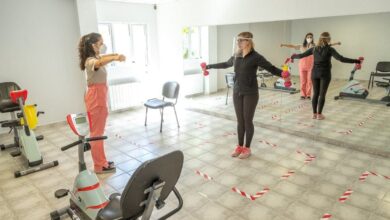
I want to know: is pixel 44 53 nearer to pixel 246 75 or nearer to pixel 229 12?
pixel 229 12

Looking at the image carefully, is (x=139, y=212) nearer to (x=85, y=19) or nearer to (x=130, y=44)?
(x=85, y=19)

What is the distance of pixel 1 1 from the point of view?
390 cm

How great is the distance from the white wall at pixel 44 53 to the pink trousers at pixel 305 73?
3904 millimetres

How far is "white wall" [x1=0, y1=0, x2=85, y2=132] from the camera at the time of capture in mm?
4047

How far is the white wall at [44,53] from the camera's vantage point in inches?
159

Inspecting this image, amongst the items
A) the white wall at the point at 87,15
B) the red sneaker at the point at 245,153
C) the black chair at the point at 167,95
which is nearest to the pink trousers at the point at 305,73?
the red sneaker at the point at 245,153

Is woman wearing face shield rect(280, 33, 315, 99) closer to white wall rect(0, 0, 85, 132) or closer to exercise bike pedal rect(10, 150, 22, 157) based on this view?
white wall rect(0, 0, 85, 132)

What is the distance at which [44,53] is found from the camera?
172 inches

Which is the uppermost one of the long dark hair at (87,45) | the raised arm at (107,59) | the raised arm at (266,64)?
the long dark hair at (87,45)

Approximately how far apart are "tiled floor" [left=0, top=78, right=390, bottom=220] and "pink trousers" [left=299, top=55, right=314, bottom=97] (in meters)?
0.23

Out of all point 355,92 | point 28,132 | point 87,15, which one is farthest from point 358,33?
point 28,132

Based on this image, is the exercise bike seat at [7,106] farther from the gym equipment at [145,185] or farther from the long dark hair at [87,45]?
the gym equipment at [145,185]

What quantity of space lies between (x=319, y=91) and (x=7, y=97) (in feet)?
15.5

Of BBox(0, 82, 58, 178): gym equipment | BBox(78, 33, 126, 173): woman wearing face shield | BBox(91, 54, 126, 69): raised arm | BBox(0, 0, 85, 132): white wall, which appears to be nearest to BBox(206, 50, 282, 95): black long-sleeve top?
BBox(91, 54, 126, 69): raised arm
